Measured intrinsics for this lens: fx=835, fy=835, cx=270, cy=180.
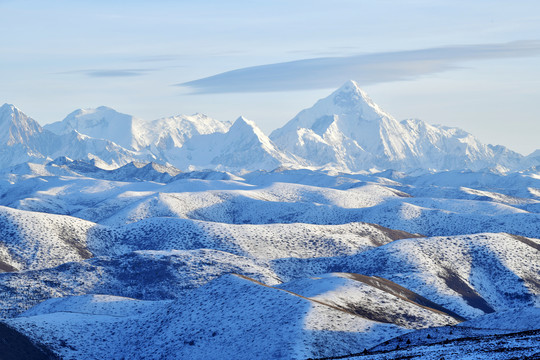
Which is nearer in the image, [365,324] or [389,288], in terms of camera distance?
[365,324]

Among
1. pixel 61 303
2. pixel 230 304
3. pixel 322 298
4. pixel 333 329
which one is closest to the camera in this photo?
pixel 333 329

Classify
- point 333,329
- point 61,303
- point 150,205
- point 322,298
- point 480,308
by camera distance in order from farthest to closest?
1. point 150,205
2. point 480,308
3. point 61,303
4. point 322,298
5. point 333,329

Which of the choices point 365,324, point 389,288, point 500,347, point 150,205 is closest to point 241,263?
point 389,288

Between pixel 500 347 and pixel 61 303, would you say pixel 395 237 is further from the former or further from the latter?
pixel 500 347

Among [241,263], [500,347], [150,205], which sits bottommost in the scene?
[150,205]

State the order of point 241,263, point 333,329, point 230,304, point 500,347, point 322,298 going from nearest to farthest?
point 500,347, point 333,329, point 230,304, point 322,298, point 241,263

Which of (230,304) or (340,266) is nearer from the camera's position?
(230,304)

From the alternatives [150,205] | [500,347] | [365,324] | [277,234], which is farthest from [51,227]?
[500,347]

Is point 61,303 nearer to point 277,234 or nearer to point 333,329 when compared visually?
point 333,329

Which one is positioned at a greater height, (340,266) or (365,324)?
(365,324)

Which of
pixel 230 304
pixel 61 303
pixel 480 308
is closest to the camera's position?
pixel 230 304
